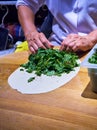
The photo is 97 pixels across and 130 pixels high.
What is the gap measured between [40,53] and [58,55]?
79 millimetres

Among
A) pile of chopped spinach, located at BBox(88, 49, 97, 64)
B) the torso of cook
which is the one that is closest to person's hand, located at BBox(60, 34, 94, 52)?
the torso of cook

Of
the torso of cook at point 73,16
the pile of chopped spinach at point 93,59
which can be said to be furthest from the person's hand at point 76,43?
the pile of chopped spinach at point 93,59

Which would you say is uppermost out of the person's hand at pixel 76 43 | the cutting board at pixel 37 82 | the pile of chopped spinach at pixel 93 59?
the pile of chopped spinach at pixel 93 59

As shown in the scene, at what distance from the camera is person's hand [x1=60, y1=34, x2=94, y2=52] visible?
37.0 inches

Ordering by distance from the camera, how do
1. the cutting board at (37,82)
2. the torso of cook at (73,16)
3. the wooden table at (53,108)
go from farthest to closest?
the torso of cook at (73,16)
the cutting board at (37,82)
the wooden table at (53,108)

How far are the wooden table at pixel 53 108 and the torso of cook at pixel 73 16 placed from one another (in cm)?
35

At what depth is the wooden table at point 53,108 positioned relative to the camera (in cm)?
59

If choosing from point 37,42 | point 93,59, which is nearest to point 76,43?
point 37,42

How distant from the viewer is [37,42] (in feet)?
3.33

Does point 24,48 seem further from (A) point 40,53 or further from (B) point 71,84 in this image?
(B) point 71,84

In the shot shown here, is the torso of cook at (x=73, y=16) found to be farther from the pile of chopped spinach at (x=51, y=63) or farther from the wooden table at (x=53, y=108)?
the wooden table at (x=53, y=108)

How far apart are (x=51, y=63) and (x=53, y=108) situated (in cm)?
22

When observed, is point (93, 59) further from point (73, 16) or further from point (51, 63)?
point (73, 16)

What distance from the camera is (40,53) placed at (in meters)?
0.91
